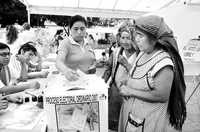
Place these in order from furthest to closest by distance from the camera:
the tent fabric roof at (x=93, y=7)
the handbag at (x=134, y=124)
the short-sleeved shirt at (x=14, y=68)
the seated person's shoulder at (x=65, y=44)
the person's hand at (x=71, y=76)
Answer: the tent fabric roof at (x=93, y=7) < the short-sleeved shirt at (x=14, y=68) < the seated person's shoulder at (x=65, y=44) < the handbag at (x=134, y=124) < the person's hand at (x=71, y=76)

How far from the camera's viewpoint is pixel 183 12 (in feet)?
8.34

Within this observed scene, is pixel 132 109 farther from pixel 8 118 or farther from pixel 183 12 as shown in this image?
pixel 183 12

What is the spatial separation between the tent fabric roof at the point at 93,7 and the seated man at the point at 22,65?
4854 millimetres

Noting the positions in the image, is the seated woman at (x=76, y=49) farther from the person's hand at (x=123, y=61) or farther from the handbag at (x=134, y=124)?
the handbag at (x=134, y=124)

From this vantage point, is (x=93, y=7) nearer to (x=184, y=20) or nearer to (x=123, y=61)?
(x=184, y=20)

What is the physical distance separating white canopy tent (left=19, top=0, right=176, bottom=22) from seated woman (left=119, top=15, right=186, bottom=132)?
6000 mm

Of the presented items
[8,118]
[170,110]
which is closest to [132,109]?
[170,110]

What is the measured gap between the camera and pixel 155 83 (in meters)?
1.34

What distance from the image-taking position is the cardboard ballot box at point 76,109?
1.03m

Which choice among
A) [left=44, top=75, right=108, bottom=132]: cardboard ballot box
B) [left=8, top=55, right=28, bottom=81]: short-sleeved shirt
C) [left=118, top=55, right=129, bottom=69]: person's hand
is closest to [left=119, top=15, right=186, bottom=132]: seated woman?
[left=118, top=55, right=129, bottom=69]: person's hand

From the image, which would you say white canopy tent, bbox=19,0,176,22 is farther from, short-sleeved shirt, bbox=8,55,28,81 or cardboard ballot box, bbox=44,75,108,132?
cardboard ballot box, bbox=44,75,108,132

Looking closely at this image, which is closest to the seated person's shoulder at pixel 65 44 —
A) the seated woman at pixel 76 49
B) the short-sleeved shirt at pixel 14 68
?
the seated woman at pixel 76 49

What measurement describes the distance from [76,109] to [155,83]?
0.58 meters

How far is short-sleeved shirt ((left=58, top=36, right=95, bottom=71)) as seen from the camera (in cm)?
195
